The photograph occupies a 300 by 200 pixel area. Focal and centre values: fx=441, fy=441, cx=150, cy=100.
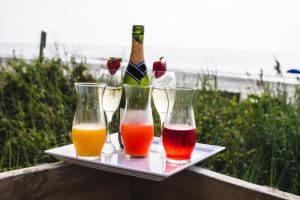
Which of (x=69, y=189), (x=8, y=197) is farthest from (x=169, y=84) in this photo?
(x=8, y=197)

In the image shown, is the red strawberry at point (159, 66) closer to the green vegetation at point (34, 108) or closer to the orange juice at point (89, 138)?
the orange juice at point (89, 138)

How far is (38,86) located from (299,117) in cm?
223

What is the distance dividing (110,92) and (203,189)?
45 centimetres

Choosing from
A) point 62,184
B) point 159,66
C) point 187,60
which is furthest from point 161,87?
point 187,60

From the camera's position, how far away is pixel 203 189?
141 cm

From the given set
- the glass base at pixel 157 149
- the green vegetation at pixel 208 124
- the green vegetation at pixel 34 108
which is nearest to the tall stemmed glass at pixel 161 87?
the glass base at pixel 157 149

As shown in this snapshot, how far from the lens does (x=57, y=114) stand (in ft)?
10.7

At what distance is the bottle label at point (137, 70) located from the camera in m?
1.68

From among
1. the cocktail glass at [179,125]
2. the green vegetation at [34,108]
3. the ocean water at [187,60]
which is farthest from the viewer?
the ocean water at [187,60]

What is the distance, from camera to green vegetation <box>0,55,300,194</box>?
2.47 m

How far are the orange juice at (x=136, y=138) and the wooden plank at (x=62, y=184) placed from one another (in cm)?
16

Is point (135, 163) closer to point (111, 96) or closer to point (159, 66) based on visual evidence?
point (111, 96)

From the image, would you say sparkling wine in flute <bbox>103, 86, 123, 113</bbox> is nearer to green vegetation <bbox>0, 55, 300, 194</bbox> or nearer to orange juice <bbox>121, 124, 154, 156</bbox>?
orange juice <bbox>121, 124, 154, 156</bbox>

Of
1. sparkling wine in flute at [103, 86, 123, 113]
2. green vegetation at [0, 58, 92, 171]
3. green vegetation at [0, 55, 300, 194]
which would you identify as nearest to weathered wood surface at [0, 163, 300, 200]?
sparkling wine in flute at [103, 86, 123, 113]
